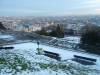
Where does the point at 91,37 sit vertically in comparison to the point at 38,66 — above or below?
above

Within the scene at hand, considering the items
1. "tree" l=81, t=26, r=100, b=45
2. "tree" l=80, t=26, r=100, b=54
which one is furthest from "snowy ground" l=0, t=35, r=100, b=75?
"tree" l=81, t=26, r=100, b=45

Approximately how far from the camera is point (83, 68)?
36.6ft

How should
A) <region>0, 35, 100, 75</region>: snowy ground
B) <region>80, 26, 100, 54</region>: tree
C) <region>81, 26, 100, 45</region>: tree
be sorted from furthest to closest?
<region>81, 26, 100, 45</region>: tree < <region>80, 26, 100, 54</region>: tree < <region>0, 35, 100, 75</region>: snowy ground

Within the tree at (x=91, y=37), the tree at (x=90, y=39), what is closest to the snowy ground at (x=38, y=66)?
the tree at (x=90, y=39)

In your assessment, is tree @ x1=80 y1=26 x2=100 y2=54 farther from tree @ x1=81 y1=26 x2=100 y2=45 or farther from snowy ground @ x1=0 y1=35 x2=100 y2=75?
snowy ground @ x1=0 y1=35 x2=100 y2=75

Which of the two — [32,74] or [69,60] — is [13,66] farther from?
[69,60]

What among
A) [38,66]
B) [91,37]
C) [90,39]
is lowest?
[38,66]

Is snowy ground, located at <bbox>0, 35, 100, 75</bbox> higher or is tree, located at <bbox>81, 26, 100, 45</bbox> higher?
tree, located at <bbox>81, 26, 100, 45</bbox>

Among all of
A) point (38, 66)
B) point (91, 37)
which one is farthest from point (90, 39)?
point (38, 66)

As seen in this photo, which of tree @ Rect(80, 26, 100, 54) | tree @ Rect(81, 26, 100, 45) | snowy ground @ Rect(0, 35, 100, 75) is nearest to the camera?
snowy ground @ Rect(0, 35, 100, 75)

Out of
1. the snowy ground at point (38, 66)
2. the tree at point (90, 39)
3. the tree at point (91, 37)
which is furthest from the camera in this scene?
the tree at point (91, 37)

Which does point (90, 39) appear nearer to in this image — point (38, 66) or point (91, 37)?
point (91, 37)

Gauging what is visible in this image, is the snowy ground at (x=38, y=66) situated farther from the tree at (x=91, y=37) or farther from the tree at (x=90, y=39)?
the tree at (x=91, y=37)

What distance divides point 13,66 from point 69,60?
4108mm
